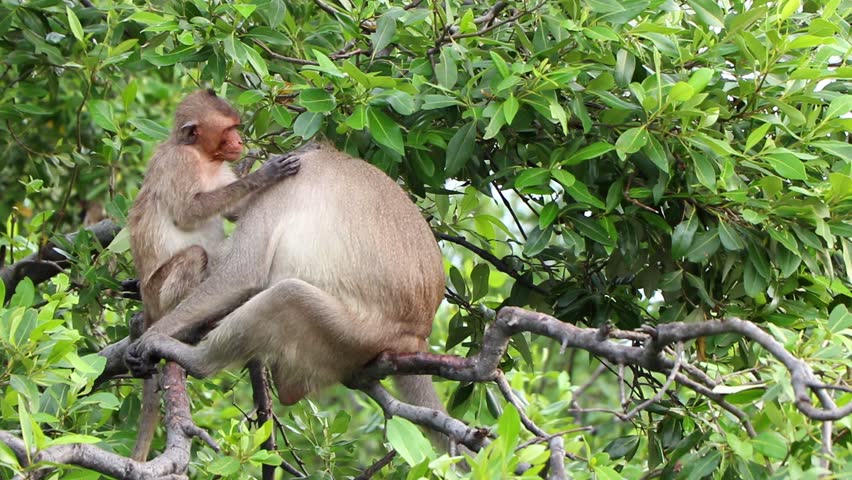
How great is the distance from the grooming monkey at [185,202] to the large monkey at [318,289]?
217 millimetres

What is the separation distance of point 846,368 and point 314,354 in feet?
8.31

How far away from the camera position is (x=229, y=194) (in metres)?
5.77

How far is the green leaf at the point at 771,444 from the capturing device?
3371 millimetres

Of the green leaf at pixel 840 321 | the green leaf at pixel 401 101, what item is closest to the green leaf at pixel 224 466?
the green leaf at pixel 401 101

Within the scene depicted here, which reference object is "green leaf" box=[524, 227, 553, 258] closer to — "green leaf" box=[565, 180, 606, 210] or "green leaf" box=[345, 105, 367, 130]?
"green leaf" box=[565, 180, 606, 210]

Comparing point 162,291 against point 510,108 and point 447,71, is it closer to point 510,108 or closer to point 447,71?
point 447,71

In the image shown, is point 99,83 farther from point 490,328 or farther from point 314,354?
point 490,328

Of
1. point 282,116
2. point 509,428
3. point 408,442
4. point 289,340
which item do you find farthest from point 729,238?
point 282,116

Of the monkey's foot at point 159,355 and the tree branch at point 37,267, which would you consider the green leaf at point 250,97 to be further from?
the tree branch at point 37,267

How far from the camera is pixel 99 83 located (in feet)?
24.3

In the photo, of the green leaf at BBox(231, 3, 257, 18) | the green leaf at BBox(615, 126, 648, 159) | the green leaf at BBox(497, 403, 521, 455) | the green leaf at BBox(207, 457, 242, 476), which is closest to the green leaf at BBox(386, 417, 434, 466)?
the green leaf at BBox(497, 403, 521, 455)

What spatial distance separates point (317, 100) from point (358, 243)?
792 millimetres

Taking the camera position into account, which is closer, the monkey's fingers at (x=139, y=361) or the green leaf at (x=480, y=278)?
the monkey's fingers at (x=139, y=361)

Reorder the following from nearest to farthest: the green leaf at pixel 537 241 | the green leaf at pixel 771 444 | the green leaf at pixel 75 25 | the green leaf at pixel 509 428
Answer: the green leaf at pixel 771 444
the green leaf at pixel 509 428
the green leaf at pixel 537 241
the green leaf at pixel 75 25
